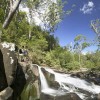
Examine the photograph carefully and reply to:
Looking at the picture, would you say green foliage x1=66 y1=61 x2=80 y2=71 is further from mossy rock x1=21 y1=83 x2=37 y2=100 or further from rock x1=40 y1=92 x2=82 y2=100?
rock x1=40 y1=92 x2=82 y2=100

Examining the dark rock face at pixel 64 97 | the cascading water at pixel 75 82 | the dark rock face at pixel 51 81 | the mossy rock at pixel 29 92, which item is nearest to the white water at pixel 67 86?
the cascading water at pixel 75 82

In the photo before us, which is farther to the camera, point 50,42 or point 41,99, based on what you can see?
point 50,42

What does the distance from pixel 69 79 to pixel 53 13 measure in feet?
74.9

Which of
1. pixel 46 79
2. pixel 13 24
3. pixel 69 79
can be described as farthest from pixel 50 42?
pixel 46 79

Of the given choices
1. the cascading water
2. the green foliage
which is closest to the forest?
the green foliage

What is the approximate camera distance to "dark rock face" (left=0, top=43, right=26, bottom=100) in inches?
510

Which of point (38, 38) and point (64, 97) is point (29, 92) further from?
point (38, 38)

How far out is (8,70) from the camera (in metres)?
13.0

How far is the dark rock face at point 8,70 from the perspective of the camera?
13.0 meters

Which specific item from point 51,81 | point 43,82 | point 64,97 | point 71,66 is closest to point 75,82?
point 51,81

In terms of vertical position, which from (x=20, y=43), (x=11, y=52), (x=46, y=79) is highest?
(x=20, y=43)

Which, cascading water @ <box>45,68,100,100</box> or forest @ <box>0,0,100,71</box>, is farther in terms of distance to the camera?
forest @ <box>0,0,100,71</box>

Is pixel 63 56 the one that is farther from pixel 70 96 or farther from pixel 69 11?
pixel 70 96

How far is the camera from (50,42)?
4400 centimetres
